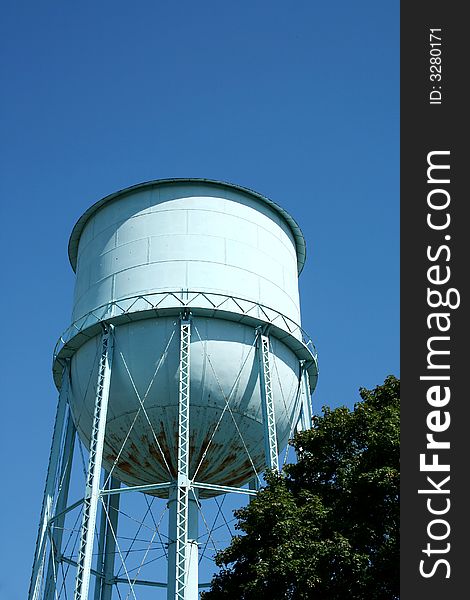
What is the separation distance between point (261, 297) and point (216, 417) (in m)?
3.14

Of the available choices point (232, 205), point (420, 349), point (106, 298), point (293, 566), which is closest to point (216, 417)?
point (106, 298)

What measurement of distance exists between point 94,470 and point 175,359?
3047 millimetres

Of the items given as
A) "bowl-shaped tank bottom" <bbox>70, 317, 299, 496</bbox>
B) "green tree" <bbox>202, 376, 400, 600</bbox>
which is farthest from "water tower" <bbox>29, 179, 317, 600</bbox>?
"green tree" <bbox>202, 376, 400, 600</bbox>

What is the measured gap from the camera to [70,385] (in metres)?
21.5

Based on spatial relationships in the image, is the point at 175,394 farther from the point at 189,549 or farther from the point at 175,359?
the point at 189,549

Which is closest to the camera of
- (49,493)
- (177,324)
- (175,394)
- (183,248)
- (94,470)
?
(94,470)

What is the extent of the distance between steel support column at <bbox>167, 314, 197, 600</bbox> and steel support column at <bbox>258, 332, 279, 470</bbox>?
179cm

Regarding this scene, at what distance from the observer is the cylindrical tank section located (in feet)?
65.2

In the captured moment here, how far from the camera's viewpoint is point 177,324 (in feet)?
65.4

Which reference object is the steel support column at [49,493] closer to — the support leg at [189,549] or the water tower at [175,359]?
the water tower at [175,359]

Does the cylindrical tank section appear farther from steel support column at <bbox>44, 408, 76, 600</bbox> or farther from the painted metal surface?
steel support column at <bbox>44, 408, 76, 600</bbox>

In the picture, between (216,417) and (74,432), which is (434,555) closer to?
(216,417)

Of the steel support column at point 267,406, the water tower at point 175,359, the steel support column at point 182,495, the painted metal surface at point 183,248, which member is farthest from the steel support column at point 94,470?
the steel support column at point 267,406

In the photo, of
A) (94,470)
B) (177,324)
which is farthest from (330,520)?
(177,324)
